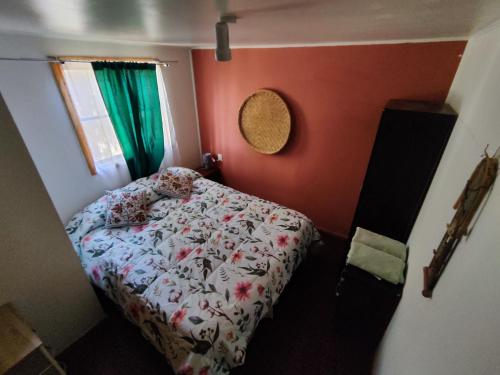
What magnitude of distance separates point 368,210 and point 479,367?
1512 mm

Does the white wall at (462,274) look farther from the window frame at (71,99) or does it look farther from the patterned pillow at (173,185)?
the window frame at (71,99)

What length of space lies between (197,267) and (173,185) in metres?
1.20

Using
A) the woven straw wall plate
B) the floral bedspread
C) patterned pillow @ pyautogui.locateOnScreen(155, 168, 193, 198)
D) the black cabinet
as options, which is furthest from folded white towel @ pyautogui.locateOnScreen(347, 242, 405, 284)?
patterned pillow @ pyautogui.locateOnScreen(155, 168, 193, 198)

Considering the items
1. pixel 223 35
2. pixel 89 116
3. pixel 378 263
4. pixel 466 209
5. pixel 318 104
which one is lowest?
pixel 378 263

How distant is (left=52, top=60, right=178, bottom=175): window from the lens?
6.88 ft

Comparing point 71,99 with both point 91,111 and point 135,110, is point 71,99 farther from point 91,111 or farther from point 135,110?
point 135,110

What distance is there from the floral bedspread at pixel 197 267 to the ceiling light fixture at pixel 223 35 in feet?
4.59

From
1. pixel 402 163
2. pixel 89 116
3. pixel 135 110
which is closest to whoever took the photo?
pixel 402 163

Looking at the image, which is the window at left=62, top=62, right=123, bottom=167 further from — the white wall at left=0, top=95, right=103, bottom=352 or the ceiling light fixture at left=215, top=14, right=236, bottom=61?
the ceiling light fixture at left=215, top=14, right=236, bottom=61

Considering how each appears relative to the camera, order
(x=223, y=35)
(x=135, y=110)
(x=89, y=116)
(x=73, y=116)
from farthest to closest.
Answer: (x=135, y=110) < (x=89, y=116) < (x=73, y=116) < (x=223, y=35)

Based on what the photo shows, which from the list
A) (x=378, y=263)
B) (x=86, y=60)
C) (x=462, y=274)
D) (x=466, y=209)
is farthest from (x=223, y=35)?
(x=86, y=60)

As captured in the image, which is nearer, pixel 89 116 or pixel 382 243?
pixel 382 243

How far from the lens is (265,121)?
2.74m

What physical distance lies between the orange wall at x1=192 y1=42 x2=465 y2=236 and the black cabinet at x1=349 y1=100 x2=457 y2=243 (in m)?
0.28
